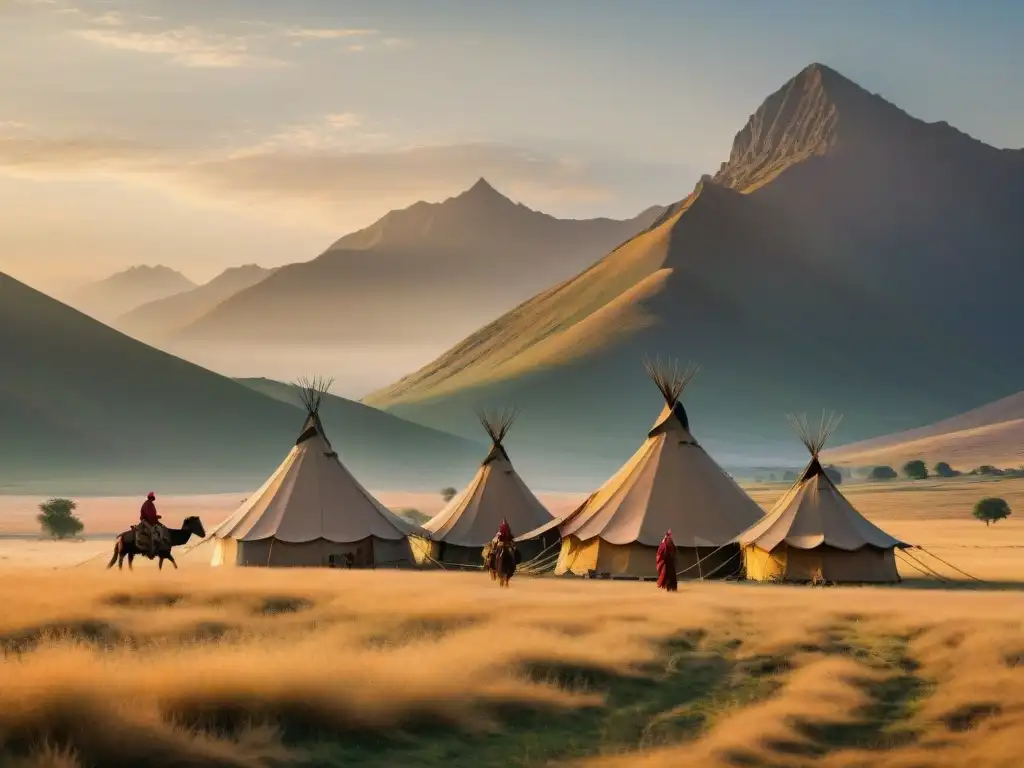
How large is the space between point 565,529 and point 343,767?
1033 inches

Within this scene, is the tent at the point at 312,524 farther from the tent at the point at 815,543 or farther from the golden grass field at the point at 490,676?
the tent at the point at 815,543

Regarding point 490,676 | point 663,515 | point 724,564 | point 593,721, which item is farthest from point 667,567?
point 593,721

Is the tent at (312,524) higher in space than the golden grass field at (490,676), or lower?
higher

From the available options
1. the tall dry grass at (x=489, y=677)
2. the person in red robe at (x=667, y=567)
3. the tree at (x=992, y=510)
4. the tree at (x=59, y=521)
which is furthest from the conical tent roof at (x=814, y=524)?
the tree at (x=992, y=510)

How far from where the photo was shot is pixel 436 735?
830 inches

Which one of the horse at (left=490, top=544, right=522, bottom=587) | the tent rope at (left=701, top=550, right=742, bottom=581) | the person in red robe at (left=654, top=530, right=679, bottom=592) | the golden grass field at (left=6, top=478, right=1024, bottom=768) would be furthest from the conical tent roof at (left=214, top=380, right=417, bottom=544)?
the person in red robe at (left=654, top=530, right=679, bottom=592)

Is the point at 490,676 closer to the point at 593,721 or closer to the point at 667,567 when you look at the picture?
the point at 593,721

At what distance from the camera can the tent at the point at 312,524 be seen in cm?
4459

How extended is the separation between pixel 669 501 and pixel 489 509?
8.04m

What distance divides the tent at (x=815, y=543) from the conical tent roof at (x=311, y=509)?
11.0 metres

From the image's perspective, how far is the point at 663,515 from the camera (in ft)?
144

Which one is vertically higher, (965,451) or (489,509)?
(965,451)

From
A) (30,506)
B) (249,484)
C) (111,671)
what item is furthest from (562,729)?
(249,484)

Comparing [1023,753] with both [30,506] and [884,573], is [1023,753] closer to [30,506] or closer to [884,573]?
[884,573]
